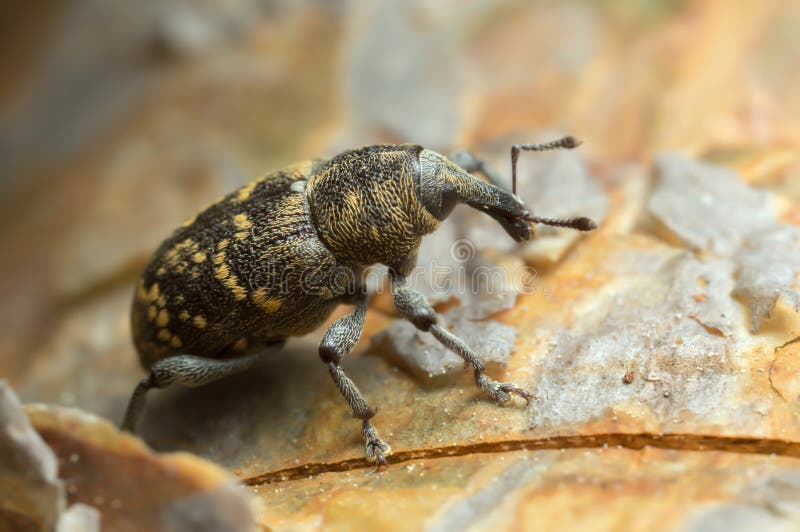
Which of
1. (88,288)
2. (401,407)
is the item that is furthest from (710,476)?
(88,288)

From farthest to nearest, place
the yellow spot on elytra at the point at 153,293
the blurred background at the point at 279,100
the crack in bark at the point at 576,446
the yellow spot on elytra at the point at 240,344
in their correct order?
the blurred background at the point at 279,100 → the yellow spot on elytra at the point at 240,344 → the yellow spot on elytra at the point at 153,293 → the crack in bark at the point at 576,446

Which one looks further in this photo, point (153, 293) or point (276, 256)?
point (153, 293)

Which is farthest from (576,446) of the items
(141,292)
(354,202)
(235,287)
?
(141,292)

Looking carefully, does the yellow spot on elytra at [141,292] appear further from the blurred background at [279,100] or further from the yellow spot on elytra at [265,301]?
the blurred background at [279,100]

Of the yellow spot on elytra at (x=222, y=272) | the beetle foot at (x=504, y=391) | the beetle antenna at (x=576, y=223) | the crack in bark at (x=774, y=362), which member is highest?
the beetle antenna at (x=576, y=223)

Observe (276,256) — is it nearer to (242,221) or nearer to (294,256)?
(294,256)

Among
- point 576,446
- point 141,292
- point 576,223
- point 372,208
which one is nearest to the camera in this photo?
point 576,446

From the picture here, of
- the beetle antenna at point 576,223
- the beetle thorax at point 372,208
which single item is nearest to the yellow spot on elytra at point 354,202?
the beetle thorax at point 372,208

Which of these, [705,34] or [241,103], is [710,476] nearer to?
[705,34]
